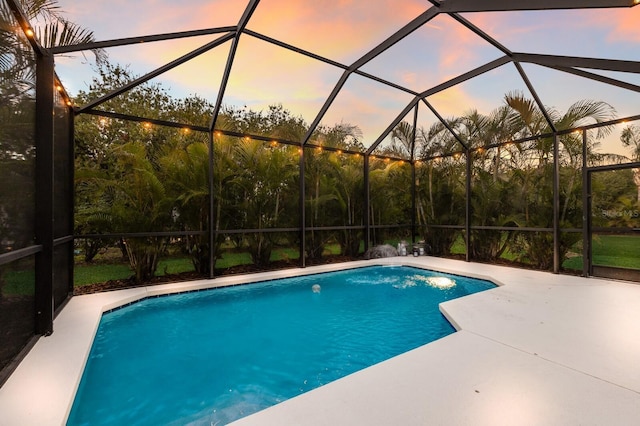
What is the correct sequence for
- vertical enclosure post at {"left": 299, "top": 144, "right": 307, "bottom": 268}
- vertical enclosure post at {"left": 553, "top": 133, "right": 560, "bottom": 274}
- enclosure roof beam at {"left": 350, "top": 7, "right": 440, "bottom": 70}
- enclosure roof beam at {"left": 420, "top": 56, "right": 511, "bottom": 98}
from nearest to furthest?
enclosure roof beam at {"left": 350, "top": 7, "right": 440, "bottom": 70} → enclosure roof beam at {"left": 420, "top": 56, "right": 511, "bottom": 98} → vertical enclosure post at {"left": 553, "top": 133, "right": 560, "bottom": 274} → vertical enclosure post at {"left": 299, "top": 144, "right": 307, "bottom": 268}

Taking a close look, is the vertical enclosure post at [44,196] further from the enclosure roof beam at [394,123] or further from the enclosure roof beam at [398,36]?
the enclosure roof beam at [394,123]

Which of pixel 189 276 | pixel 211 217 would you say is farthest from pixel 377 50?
pixel 189 276

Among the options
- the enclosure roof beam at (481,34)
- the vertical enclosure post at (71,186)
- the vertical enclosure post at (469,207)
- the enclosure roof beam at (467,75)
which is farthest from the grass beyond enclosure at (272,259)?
the enclosure roof beam at (481,34)

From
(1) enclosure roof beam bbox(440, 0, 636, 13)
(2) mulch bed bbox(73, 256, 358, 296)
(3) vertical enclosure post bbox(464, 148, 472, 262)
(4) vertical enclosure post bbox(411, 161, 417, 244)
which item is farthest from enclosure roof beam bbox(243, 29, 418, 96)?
(2) mulch bed bbox(73, 256, 358, 296)

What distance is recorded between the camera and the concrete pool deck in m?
→ 2.07

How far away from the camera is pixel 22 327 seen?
3100mm

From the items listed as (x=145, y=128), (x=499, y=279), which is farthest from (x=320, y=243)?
(x=145, y=128)

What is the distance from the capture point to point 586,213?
6.62 metres

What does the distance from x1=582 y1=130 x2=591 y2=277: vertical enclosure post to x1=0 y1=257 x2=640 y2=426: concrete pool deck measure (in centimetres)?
250

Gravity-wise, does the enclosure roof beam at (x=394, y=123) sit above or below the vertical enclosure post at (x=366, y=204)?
above

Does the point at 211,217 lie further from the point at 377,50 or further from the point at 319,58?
the point at 377,50

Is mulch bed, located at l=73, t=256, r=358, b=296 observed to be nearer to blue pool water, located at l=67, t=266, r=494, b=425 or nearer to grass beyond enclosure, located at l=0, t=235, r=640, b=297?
grass beyond enclosure, located at l=0, t=235, r=640, b=297

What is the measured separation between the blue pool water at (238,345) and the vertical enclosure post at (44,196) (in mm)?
743

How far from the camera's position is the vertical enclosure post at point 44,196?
3492 mm
